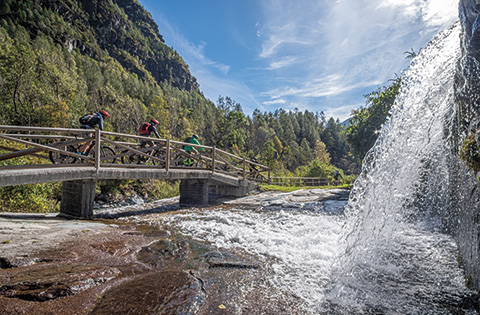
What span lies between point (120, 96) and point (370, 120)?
34.5 meters

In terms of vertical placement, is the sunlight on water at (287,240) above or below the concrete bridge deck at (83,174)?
below

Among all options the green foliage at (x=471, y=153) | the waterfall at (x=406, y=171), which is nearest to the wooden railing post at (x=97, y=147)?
the waterfall at (x=406, y=171)

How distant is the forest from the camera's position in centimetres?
1905

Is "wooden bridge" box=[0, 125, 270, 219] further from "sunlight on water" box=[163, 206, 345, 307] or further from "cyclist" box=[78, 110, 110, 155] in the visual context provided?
"sunlight on water" box=[163, 206, 345, 307]

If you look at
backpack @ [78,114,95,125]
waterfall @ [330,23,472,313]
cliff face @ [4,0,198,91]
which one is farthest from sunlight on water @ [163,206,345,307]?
cliff face @ [4,0,198,91]

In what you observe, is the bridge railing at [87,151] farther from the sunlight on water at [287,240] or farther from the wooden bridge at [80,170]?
the sunlight on water at [287,240]

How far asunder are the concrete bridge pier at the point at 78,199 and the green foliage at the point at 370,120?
16.9 m

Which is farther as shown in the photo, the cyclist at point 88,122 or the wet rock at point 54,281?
the cyclist at point 88,122

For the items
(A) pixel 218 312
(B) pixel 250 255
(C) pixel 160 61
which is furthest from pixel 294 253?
(C) pixel 160 61

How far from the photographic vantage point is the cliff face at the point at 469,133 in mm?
2781

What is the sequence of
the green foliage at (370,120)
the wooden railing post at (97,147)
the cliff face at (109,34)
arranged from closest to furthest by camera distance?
the wooden railing post at (97,147), the green foliage at (370,120), the cliff face at (109,34)

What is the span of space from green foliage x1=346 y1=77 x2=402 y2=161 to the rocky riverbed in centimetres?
1663

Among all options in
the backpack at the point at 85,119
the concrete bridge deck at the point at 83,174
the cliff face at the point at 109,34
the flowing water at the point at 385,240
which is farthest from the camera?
the cliff face at the point at 109,34

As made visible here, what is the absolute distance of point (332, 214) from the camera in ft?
28.4
